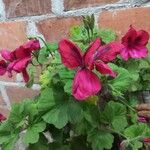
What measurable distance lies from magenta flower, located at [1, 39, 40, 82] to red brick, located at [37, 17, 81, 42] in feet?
0.83

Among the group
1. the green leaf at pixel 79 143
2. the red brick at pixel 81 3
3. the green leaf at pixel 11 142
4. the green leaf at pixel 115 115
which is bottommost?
the green leaf at pixel 79 143

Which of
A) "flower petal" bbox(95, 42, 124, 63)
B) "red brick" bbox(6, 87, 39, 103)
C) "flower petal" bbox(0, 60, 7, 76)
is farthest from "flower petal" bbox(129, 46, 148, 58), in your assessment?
"red brick" bbox(6, 87, 39, 103)

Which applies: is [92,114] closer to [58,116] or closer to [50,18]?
[58,116]

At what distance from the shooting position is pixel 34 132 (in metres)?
0.62

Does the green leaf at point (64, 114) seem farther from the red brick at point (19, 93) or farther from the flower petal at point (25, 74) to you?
the red brick at point (19, 93)

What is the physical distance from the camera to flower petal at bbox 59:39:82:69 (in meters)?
0.54

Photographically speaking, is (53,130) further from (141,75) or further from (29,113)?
(141,75)

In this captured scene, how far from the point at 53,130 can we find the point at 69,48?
17 cm

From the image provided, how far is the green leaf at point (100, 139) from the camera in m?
0.61

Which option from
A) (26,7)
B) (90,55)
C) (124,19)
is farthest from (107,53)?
(26,7)

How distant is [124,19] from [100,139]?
33cm

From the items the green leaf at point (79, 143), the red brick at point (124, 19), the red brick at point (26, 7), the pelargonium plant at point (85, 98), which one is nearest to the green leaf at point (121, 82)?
the pelargonium plant at point (85, 98)

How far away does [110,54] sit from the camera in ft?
1.84

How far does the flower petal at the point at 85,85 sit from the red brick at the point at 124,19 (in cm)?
35
